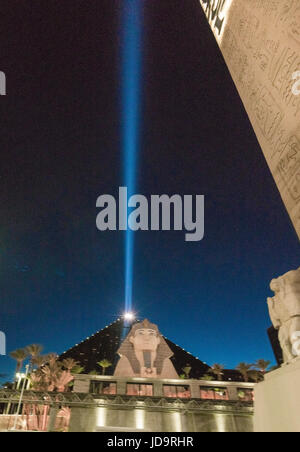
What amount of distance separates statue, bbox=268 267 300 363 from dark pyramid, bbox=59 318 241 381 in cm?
Answer: 5016

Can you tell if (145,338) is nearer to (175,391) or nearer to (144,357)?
(144,357)

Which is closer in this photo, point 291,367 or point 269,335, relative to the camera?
point 291,367

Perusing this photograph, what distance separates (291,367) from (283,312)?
1.39m

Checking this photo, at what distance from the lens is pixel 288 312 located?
6.73 meters

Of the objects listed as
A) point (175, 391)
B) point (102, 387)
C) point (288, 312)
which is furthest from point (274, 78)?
point (175, 391)

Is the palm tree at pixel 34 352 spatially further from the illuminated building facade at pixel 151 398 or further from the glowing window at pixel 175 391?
the glowing window at pixel 175 391

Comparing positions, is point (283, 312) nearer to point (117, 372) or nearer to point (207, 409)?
point (207, 409)

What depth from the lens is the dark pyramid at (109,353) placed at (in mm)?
52438

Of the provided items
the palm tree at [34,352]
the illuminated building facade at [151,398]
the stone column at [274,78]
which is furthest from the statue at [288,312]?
the palm tree at [34,352]

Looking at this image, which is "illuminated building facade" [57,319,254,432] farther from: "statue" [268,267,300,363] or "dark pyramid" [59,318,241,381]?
"dark pyramid" [59,318,241,381]

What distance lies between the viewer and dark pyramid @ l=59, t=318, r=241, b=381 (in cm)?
5244

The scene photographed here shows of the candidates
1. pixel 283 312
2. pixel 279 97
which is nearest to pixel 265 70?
pixel 279 97
